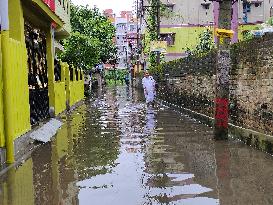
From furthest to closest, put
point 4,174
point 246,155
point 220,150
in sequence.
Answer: point 220,150 < point 246,155 < point 4,174

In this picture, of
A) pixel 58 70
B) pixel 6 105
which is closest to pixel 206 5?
pixel 58 70

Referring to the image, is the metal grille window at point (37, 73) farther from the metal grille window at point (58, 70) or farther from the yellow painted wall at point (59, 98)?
the metal grille window at point (58, 70)

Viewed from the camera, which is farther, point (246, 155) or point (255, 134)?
point (255, 134)

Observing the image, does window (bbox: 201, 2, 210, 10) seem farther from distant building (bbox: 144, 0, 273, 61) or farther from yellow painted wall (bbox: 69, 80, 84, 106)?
yellow painted wall (bbox: 69, 80, 84, 106)

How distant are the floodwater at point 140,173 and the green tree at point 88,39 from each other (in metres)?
20.6

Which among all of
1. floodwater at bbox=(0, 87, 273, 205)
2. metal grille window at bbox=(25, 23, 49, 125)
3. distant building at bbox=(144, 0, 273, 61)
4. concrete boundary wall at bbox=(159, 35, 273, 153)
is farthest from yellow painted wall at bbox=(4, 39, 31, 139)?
→ distant building at bbox=(144, 0, 273, 61)

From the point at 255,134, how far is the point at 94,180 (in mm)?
4434

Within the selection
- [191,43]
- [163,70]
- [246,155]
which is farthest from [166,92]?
[191,43]

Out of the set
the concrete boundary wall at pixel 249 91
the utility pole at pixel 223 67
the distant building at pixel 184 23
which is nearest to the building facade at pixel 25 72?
the utility pole at pixel 223 67

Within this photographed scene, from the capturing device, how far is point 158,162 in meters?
8.67

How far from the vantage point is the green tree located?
32.7 m

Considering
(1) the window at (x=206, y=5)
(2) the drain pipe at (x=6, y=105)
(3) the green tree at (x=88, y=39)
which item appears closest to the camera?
(2) the drain pipe at (x=6, y=105)

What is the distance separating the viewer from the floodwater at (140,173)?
6.16 m

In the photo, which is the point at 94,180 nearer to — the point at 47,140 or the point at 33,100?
the point at 47,140
